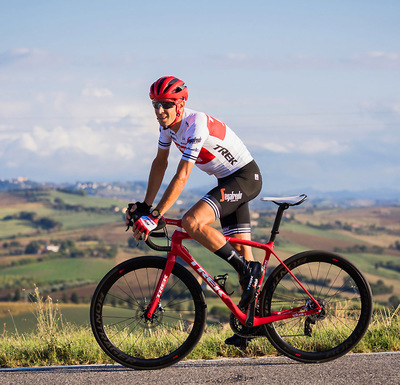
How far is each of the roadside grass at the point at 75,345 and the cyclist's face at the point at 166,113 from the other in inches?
87.9

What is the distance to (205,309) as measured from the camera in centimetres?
483

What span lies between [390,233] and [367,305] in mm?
152539

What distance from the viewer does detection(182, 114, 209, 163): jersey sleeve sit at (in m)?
4.61

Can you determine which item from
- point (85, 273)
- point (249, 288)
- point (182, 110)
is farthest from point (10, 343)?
point (85, 273)

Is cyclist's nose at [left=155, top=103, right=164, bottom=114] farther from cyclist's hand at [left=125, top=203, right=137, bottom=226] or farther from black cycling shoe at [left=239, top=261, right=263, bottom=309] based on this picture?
black cycling shoe at [left=239, top=261, right=263, bottom=309]

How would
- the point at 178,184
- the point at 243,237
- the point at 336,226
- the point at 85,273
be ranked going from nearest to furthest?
the point at 178,184 → the point at 243,237 → the point at 85,273 → the point at 336,226

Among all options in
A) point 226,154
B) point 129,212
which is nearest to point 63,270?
point 226,154

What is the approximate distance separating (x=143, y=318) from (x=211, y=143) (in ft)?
5.58

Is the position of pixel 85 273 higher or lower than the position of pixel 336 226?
lower

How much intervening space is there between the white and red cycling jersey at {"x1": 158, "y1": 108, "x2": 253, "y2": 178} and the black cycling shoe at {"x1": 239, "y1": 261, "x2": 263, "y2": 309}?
91 centimetres

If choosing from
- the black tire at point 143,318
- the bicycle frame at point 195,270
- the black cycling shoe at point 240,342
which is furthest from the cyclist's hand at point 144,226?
the black cycling shoe at point 240,342

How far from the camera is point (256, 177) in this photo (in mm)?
5109

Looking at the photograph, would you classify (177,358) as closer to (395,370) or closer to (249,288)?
(249,288)

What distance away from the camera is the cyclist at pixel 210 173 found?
456 cm
